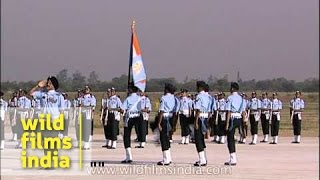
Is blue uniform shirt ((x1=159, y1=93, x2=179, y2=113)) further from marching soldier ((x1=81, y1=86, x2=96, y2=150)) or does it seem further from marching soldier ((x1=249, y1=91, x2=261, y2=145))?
marching soldier ((x1=249, y1=91, x2=261, y2=145))

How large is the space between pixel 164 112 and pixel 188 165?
142 centimetres

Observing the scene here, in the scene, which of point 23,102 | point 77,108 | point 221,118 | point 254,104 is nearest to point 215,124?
point 221,118

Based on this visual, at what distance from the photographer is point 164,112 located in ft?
52.9

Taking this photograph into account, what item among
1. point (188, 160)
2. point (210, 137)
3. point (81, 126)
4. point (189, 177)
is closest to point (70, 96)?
point (81, 126)

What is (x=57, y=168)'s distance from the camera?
49.8 feet

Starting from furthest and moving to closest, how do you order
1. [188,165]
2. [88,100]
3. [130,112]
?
[88,100], [130,112], [188,165]

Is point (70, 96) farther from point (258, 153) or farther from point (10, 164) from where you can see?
point (10, 164)

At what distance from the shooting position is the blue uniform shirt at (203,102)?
1582 centimetres

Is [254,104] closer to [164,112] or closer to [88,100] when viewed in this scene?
[88,100]

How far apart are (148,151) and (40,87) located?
748cm

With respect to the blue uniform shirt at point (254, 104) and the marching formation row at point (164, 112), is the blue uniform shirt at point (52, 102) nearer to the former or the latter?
the marching formation row at point (164, 112)

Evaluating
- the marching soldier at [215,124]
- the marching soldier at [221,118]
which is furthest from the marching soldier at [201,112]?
the marching soldier at [215,124]

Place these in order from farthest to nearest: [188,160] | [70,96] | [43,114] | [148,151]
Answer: [70,96] < [148,151] < [188,160] < [43,114]

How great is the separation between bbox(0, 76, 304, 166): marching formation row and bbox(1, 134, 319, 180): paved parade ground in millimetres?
495
